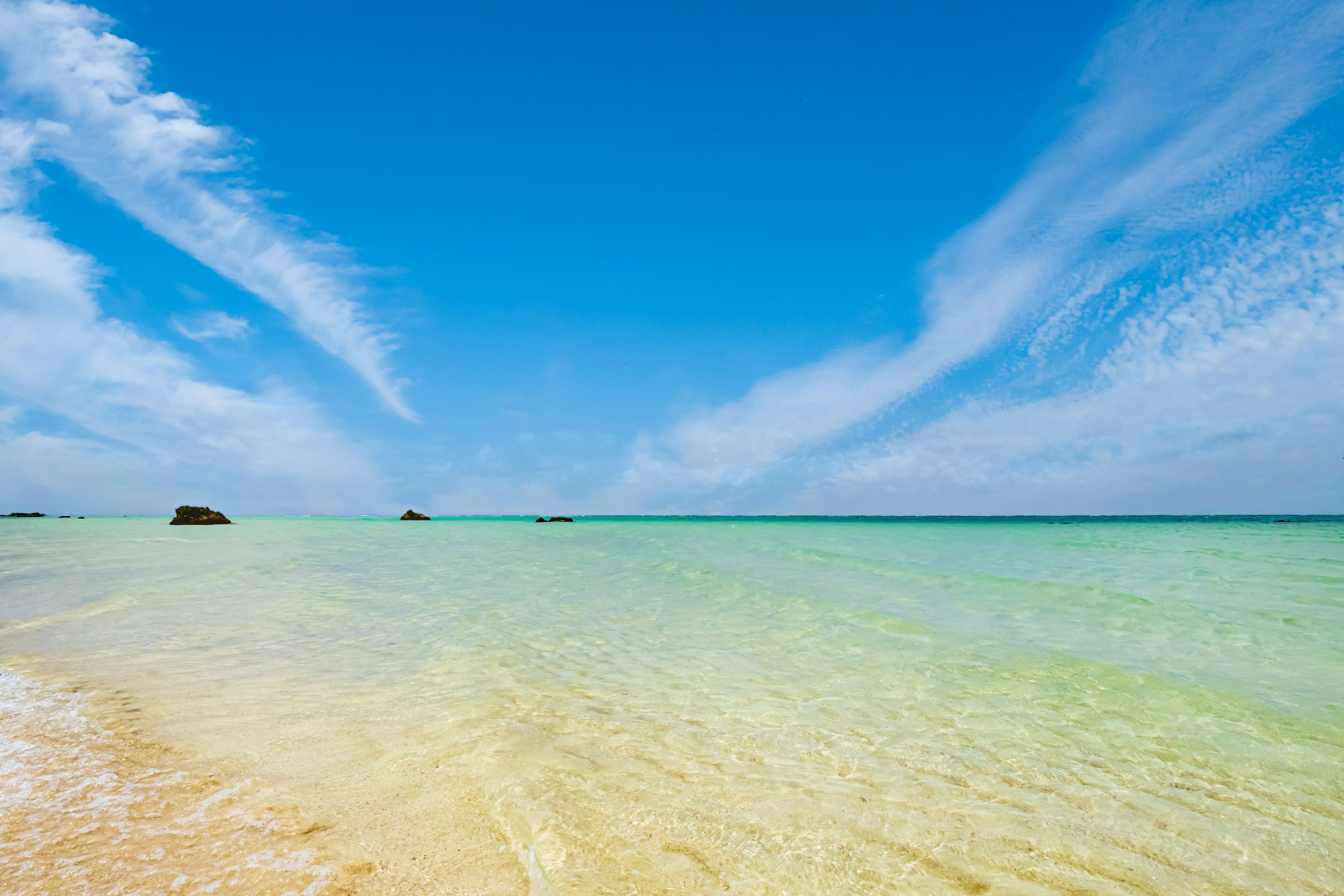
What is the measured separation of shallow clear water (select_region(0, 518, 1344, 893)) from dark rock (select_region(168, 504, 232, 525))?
2144 inches

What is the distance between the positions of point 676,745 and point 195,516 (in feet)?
226

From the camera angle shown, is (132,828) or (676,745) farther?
(676,745)

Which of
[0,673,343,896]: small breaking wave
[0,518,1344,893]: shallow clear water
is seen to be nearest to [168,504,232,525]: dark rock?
[0,518,1344,893]: shallow clear water

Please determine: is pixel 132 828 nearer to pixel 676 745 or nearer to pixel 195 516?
pixel 676 745

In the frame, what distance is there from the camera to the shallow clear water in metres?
3.36

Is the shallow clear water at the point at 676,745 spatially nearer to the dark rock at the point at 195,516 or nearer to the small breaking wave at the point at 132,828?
the small breaking wave at the point at 132,828

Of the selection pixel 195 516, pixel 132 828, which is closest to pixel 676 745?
pixel 132 828

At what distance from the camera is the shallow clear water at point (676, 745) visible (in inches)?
132

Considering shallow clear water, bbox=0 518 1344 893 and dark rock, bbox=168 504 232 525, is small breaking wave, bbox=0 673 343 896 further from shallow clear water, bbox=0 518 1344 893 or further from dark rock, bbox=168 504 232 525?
dark rock, bbox=168 504 232 525

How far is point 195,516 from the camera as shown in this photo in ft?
187

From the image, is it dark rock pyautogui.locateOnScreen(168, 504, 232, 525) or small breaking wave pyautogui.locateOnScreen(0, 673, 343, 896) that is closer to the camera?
small breaking wave pyautogui.locateOnScreen(0, 673, 343, 896)

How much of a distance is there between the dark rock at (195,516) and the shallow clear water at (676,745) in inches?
2144

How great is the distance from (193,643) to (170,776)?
546 centimetres

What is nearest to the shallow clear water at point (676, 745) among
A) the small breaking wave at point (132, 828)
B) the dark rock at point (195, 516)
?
the small breaking wave at point (132, 828)
